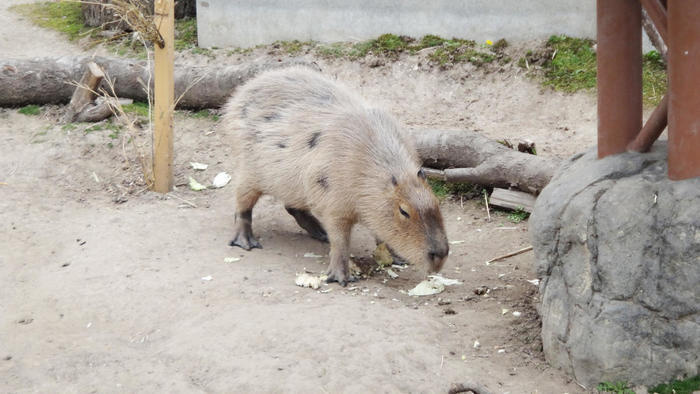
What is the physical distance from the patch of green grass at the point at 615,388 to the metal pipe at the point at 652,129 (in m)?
1.15

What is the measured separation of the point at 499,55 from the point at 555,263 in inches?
221

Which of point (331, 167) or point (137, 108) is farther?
point (137, 108)

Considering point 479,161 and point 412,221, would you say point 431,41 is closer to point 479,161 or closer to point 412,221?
point 479,161

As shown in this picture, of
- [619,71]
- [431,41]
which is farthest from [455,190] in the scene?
[619,71]

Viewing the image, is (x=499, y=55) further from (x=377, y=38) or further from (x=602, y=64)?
(x=602, y=64)

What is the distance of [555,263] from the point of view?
157 inches

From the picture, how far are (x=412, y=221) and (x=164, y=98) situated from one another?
3.10 metres

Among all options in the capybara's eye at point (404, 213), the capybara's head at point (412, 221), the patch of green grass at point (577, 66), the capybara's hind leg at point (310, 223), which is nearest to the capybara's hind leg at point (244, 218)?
the capybara's hind leg at point (310, 223)

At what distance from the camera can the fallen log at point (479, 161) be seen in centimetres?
636

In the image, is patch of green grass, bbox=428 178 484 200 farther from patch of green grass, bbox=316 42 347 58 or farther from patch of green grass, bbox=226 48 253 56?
patch of green grass, bbox=226 48 253 56

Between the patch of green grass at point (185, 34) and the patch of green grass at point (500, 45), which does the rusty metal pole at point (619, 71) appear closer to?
the patch of green grass at point (500, 45)

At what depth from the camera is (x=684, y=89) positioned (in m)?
3.36

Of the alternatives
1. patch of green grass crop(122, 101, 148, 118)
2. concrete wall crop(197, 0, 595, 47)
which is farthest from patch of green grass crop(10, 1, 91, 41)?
patch of green grass crop(122, 101, 148, 118)

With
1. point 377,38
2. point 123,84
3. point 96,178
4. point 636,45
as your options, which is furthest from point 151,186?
point 636,45
